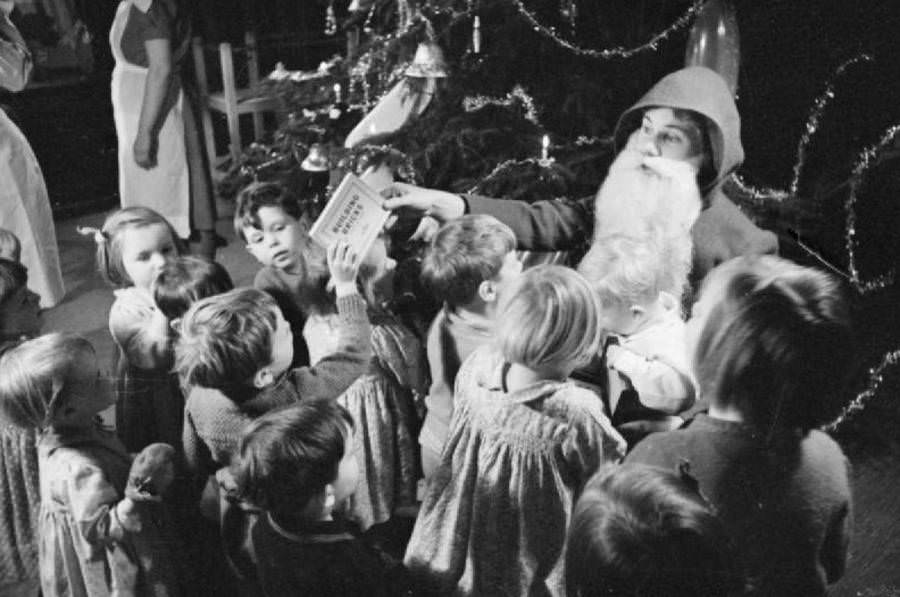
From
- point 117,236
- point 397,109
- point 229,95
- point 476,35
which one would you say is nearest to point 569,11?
point 476,35

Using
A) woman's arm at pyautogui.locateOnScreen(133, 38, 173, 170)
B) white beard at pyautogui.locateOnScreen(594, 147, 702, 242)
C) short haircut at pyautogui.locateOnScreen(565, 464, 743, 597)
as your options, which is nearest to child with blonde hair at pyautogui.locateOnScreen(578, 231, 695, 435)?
white beard at pyautogui.locateOnScreen(594, 147, 702, 242)

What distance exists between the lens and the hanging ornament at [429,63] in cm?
214

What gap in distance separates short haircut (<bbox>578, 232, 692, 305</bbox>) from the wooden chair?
96 centimetres

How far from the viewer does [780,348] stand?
102cm

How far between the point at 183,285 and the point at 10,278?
1.28ft

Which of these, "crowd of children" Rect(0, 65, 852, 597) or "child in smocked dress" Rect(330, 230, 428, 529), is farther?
"child in smocked dress" Rect(330, 230, 428, 529)

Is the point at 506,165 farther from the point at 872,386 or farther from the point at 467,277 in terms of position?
the point at 872,386

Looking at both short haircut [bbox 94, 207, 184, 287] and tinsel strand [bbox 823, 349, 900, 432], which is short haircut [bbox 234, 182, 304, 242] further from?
tinsel strand [bbox 823, 349, 900, 432]

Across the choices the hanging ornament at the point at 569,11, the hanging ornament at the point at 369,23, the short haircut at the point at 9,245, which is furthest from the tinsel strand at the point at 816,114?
the short haircut at the point at 9,245

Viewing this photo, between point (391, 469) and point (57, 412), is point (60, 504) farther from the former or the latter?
point (391, 469)

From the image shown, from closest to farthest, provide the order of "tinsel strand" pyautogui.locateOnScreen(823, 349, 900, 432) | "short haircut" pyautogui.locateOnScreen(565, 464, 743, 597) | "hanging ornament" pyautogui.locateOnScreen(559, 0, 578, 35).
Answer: "short haircut" pyautogui.locateOnScreen(565, 464, 743, 597) < "tinsel strand" pyautogui.locateOnScreen(823, 349, 900, 432) < "hanging ornament" pyautogui.locateOnScreen(559, 0, 578, 35)

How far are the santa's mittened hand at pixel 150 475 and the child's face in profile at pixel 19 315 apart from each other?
1.59 feet

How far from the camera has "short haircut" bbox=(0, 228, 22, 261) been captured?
177 cm

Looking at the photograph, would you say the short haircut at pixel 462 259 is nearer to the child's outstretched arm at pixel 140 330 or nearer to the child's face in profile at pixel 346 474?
the child's face in profile at pixel 346 474
